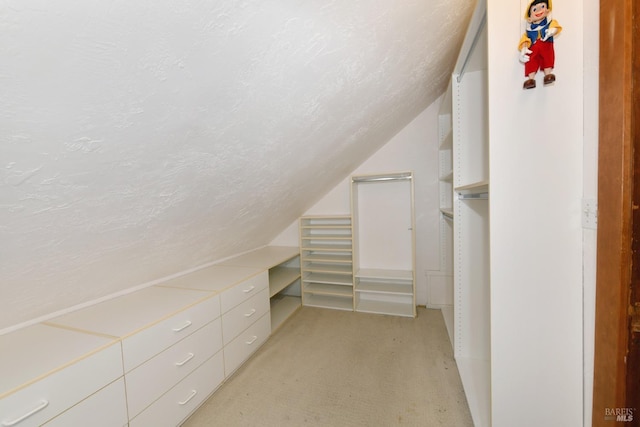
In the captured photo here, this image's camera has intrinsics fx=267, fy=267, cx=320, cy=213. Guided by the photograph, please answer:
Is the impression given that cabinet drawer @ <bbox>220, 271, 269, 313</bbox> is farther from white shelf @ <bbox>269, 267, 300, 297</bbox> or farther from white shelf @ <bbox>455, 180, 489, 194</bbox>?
white shelf @ <bbox>455, 180, 489, 194</bbox>

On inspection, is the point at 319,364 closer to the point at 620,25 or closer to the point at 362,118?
the point at 362,118

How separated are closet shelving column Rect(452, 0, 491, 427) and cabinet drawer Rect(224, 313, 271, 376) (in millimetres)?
1491

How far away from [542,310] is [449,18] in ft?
5.11

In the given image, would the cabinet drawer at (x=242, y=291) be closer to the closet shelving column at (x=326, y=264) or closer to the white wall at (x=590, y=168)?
the closet shelving column at (x=326, y=264)

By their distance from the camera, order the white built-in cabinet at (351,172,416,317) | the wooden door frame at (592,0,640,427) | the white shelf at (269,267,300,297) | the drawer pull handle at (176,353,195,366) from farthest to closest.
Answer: the white built-in cabinet at (351,172,416,317) < the white shelf at (269,267,300,297) < the drawer pull handle at (176,353,195,366) < the wooden door frame at (592,0,640,427)

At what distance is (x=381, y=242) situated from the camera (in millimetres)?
3021

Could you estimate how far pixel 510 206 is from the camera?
3.55 feet

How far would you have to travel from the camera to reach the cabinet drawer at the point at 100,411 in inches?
39.3

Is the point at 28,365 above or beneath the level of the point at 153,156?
beneath

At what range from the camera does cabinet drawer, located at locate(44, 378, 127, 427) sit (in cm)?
100

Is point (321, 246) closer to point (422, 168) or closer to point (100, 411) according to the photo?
point (422, 168)

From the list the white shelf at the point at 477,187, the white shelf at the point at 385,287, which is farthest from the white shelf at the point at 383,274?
the white shelf at the point at 477,187

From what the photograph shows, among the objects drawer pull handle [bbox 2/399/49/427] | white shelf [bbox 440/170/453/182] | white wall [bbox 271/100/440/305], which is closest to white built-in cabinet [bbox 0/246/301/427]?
drawer pull handle [bbox 2/399/49/427]

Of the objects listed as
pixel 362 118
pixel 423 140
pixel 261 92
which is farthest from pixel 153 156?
pixel 423 140
